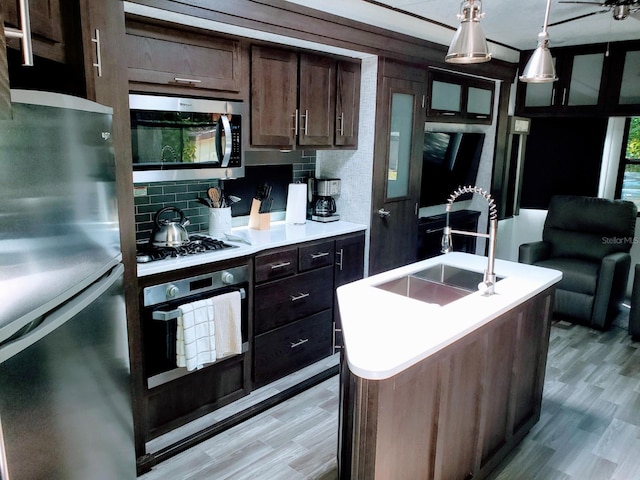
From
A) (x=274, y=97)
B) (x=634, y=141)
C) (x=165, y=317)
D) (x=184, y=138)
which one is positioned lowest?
(x=165, y=317)

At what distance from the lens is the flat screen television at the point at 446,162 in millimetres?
4367

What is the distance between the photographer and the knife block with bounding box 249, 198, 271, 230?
340cm

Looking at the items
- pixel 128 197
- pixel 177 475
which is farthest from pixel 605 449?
pixel 128 197

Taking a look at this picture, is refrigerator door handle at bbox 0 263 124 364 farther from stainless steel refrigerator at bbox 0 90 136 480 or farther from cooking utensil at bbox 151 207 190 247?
cooking utensil at bbox 151 207 190 247

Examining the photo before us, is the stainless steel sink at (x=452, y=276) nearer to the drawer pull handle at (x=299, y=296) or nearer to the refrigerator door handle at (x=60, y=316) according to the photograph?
the drawer pull handle at (x=299, y=296)

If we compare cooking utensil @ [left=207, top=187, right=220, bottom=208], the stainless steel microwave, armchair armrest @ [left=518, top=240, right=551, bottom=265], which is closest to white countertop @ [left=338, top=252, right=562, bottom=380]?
the stainless steel microwave

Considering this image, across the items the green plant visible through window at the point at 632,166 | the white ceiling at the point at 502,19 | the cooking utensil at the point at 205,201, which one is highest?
the white ceiling at the point at 502,19

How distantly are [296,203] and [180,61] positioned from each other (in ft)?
4.61

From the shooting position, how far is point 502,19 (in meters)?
3.67

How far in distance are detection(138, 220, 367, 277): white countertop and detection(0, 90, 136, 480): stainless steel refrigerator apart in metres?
0.70

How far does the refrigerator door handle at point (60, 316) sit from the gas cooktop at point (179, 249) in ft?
2.82

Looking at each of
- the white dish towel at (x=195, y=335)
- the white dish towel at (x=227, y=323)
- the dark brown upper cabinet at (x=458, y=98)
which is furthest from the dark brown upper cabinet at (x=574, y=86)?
the white dish towel at (x=195, y=335)

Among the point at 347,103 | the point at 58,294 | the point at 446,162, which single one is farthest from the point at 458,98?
the point at 58,294

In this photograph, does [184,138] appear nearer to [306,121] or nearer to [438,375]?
[306,121]
